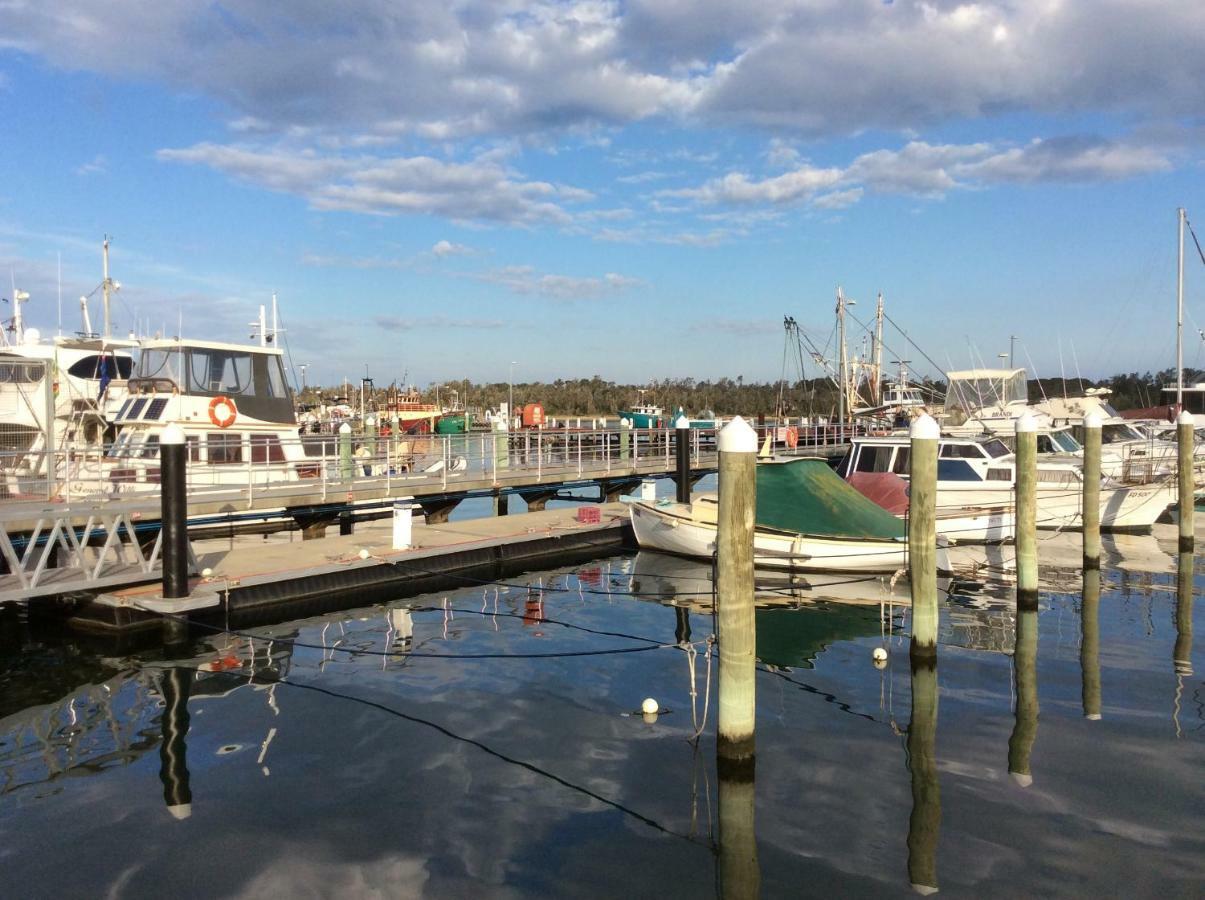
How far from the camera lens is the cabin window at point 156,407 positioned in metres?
21.2

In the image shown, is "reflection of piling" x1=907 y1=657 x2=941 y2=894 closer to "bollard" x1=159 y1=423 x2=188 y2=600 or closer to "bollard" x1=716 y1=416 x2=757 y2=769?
"bollard" x1=716 y1=416 x2=757 y2=769

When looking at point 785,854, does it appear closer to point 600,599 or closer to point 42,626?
point 600,599

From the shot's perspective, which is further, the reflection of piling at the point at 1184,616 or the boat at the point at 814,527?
the boat at the point at 814,527

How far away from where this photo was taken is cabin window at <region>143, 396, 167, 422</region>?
21172 mm

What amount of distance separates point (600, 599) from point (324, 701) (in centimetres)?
718

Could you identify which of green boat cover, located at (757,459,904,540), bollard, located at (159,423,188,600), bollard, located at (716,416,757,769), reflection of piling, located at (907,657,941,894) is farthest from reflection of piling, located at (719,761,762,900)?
green boat cover, located at (757,459,904,540)

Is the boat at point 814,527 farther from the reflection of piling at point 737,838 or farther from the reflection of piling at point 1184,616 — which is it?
the reflection of piling at point 737,838

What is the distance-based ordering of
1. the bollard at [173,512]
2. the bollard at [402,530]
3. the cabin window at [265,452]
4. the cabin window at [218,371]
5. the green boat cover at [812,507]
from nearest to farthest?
the bollard at [173,512] → the bollard at [402,530] → the green boat cover at [812,507] → the cabin window at [218,371] → the cabin window at [265,452]

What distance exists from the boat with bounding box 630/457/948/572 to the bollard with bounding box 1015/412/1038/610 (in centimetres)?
265

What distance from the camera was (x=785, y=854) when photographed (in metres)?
7.23

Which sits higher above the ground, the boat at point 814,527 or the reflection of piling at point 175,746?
the boat at point 814,527

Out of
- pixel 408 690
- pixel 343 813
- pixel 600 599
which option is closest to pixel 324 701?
pixel 408 690

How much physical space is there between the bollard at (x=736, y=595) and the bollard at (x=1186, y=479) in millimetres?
17369

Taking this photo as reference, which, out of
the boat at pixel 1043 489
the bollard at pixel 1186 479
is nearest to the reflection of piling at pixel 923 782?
the bollard at pixel 1186 479
